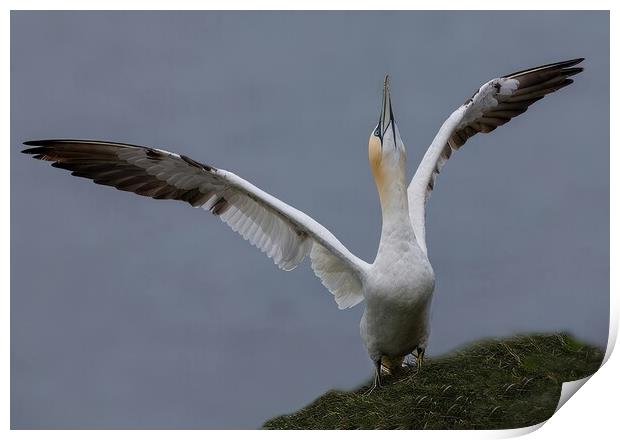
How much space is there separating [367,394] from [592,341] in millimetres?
1173

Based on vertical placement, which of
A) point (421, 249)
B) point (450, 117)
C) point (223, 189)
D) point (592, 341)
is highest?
point (450, 117)

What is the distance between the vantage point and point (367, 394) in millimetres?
5703

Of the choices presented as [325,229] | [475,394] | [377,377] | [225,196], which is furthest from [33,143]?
[475,394]

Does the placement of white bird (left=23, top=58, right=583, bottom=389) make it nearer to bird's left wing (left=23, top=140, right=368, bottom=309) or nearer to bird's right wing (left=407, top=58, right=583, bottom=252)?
bird's left wing (left=23, top=140, right=368, bottom=309)

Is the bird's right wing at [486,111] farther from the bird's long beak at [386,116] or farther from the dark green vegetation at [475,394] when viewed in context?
the dark green vegetation at [475,394]

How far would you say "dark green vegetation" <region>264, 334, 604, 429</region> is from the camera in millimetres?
5199

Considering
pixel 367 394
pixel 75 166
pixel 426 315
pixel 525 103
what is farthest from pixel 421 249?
pixel 75 166

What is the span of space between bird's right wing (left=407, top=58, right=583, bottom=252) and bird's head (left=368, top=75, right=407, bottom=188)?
1.56ft

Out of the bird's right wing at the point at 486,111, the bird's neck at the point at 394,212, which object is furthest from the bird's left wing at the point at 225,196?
the bird's right wing at the point at 486,111

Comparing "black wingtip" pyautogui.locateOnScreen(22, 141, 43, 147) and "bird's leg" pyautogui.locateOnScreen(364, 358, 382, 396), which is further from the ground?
"black wingtip" pyautogui.locateOnScreen(22, 141, 43, 147)

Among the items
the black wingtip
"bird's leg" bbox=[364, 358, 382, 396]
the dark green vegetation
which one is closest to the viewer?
the dark green vegetation

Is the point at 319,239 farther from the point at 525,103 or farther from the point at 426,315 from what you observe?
the point at 525,103

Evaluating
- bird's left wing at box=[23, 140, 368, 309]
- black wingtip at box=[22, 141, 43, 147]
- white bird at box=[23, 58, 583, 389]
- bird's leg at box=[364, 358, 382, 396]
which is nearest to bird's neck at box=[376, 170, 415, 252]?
white bird at box=[23, 58, 583, 389]
